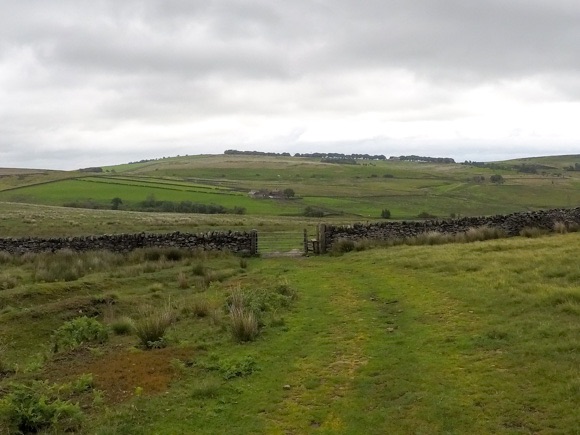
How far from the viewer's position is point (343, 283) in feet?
55.3

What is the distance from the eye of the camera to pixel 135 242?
26562 mm

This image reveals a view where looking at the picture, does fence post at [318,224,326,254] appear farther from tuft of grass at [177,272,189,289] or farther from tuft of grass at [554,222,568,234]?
tuft of grass at [554,222,568,234]

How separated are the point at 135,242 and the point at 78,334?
15310 millimetres

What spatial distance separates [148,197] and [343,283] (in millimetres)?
54985

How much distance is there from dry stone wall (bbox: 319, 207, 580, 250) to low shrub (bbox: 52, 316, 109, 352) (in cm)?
1590

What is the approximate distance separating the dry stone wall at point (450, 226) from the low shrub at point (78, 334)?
626 inches

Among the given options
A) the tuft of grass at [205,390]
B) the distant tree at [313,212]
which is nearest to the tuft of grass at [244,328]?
the tuft of grass at [205,390]

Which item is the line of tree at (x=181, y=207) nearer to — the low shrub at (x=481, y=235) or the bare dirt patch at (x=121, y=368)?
the low shrub at (x=481, y=235)

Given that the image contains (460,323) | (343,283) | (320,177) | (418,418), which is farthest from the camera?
(320,177)

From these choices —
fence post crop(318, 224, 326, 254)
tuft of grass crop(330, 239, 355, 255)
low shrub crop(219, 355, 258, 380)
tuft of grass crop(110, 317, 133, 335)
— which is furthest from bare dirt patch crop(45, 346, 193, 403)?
fence post crop(318, 224, 326, 254)

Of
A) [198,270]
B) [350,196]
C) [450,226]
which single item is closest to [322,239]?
[450,226]

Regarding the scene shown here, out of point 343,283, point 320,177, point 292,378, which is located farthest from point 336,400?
point 320,177

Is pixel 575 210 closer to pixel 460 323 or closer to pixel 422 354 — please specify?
pixel 460 323

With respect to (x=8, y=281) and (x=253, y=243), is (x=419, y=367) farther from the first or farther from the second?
(x=253, y=243)
